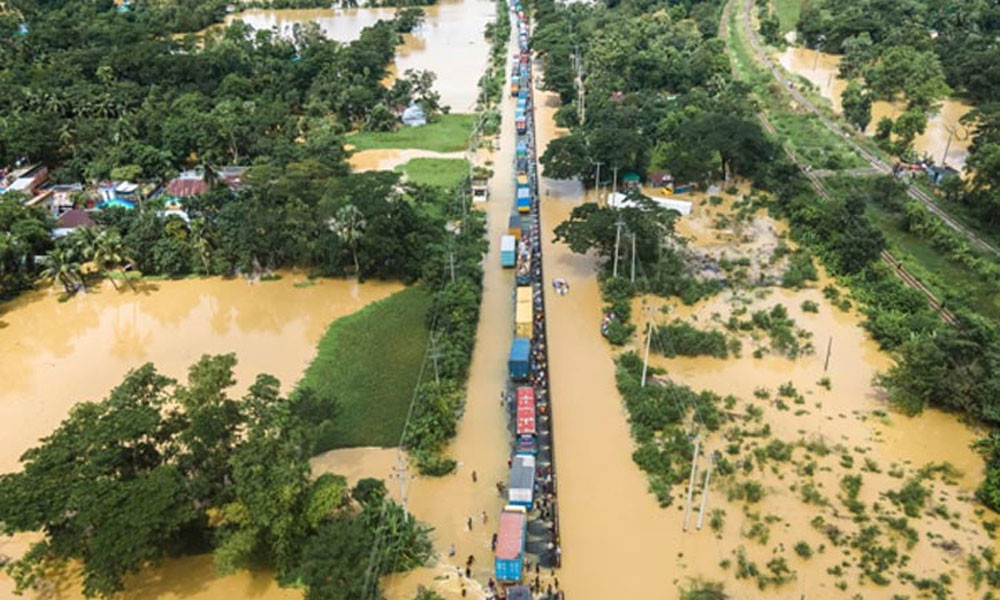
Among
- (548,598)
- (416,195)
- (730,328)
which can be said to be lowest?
(548,598)

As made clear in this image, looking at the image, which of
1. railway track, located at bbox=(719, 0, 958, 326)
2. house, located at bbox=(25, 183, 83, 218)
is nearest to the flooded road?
house, located at bbox=(25, 183, 83, 218)

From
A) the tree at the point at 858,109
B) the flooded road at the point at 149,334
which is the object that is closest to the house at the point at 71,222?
the flooded road at the point at 149,334

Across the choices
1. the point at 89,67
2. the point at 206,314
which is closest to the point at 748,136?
the point at 206,314

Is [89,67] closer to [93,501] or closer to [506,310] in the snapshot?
[506,310]

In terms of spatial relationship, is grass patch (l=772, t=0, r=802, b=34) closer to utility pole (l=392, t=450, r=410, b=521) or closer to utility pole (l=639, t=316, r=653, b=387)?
utility pole (l=639, t=316, r=653, b=387)

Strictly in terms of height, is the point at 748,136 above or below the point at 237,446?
above

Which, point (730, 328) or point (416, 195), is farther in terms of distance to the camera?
point (416, 195)

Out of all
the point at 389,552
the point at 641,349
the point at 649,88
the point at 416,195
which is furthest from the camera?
the point at 649,88

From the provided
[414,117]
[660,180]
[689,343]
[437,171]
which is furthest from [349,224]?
[414,117]

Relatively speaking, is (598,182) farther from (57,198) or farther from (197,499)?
(57,198)
